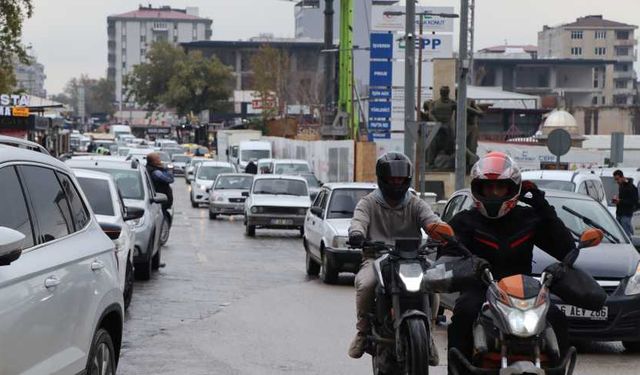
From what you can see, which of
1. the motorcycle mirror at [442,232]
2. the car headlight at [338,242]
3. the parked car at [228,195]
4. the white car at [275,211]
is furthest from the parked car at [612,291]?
the parked car at [228,195]

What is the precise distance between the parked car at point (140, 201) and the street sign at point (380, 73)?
37055 millimetres

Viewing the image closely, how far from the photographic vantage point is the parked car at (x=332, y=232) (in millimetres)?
19859

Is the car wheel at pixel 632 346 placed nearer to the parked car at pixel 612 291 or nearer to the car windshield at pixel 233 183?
the parked car at pixel 612 291

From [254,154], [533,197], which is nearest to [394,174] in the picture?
[533,197]

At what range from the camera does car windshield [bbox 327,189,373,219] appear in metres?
21.2

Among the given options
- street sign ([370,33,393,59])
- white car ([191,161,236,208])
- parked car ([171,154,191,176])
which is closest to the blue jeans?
white car ([191,161,236,208])

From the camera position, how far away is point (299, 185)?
112ft

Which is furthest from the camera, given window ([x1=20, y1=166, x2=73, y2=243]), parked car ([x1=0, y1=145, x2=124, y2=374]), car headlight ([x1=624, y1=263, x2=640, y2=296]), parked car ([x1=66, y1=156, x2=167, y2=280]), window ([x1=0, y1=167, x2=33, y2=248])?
parked car ([x1=66, y1=156, x2=167, y2=280])

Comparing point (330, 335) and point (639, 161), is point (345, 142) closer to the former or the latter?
point (639, 161)

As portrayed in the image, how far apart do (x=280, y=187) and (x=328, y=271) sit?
1407 cm

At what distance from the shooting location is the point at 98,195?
56.3 feet

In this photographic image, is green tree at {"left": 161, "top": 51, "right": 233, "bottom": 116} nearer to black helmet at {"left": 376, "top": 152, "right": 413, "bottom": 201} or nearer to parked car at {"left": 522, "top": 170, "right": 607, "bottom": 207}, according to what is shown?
parked car at {"left": 522, "top": 170, "right": 607, "bottom": 207}

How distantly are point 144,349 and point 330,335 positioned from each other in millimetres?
2205

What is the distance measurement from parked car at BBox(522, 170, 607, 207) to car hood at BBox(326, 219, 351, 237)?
149 inches
